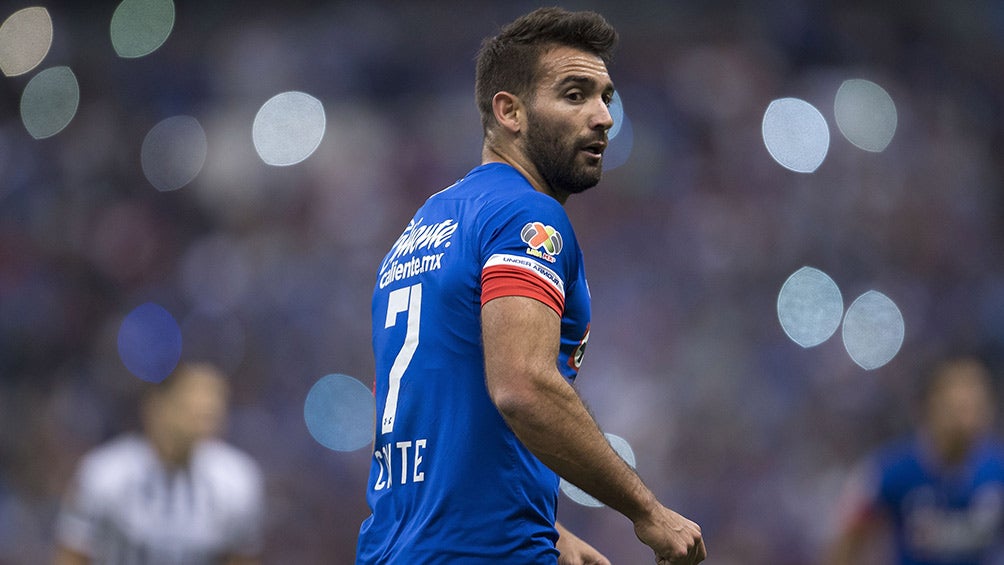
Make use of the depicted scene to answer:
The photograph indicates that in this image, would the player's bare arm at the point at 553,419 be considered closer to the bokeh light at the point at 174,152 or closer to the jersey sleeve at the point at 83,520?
the jersey sleeve at the point at 83,520

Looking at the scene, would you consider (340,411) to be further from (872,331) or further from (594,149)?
(594,149)

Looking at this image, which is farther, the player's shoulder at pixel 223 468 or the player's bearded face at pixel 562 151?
the player's shoulder at pixel 223 468

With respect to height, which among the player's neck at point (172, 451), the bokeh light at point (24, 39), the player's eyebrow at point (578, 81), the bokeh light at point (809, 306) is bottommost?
the player's neck at point (172, 451)

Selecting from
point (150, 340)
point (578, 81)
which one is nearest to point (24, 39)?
point (150, 340)

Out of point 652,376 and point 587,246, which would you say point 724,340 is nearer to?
point 652,376

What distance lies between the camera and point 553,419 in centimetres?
261

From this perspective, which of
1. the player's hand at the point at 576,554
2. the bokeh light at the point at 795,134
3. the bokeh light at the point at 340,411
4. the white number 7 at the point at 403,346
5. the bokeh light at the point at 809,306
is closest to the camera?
the white number 7 at the point at 403,346

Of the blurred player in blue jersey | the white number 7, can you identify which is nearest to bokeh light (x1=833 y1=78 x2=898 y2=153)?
the blurred player in blue jersey

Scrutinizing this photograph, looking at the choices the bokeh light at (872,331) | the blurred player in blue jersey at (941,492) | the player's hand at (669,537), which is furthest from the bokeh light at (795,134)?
Result: the player's hand at (669,537)

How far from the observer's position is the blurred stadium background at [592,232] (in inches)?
437

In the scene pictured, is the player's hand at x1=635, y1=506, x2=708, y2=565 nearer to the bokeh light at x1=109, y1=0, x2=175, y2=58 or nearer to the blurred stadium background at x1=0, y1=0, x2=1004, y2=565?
the blurred stadium background at x1=0, y1=0, x2=1004, y2=565

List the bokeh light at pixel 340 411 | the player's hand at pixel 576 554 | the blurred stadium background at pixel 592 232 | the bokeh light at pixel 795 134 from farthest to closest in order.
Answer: the bokeh light at pixel 795 134, the bokeh light at pixel 340 411, the blurred stadium background at pixel 592 232, the player's hand at pixel 576 554

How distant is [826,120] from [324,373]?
675 cm

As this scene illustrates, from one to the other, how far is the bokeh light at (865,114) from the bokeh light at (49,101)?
10.00 metres
